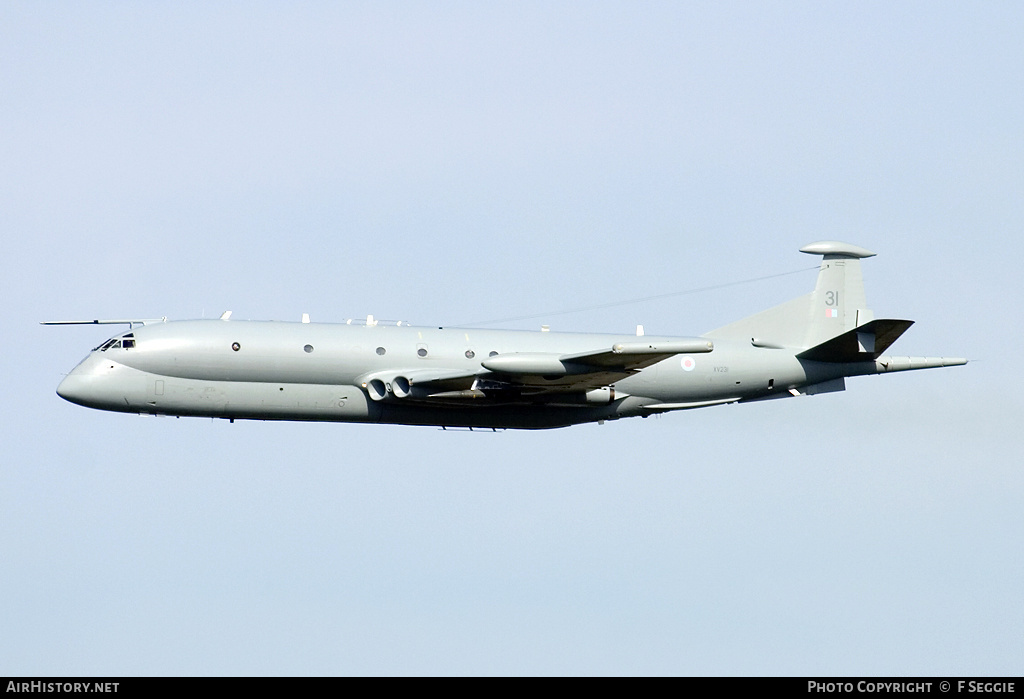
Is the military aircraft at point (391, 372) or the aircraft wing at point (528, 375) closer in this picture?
the aircraft wing at point (528, 375)

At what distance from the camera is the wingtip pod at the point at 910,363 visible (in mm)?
49719

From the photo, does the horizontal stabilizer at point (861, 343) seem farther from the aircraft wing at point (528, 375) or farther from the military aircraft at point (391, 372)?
the aircraft wing at point (528, 375)

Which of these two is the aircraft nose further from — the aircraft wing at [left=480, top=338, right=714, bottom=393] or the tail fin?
the tail fin

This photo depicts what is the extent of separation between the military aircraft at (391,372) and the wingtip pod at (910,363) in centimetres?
125

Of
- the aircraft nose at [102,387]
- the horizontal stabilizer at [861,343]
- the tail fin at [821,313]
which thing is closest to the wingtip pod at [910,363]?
the horizontal stabilizer at [861,343]

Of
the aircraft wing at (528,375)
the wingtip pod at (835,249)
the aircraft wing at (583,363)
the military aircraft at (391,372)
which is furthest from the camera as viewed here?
the wingtip pod at (835,249)

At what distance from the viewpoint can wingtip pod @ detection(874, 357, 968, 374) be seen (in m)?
49.7

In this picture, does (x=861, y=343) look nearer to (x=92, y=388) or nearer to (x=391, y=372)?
(x=391, y=372)
